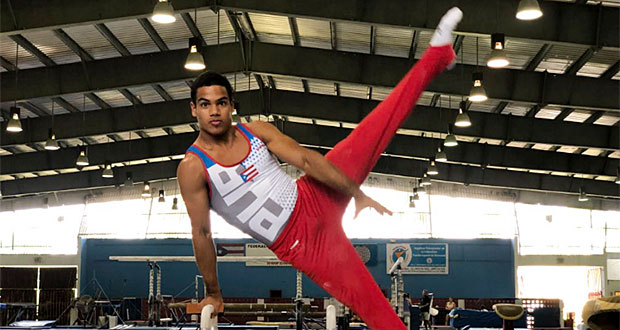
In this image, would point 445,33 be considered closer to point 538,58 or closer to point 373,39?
point 373,39

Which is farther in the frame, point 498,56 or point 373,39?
point 373,39

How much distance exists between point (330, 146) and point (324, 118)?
327cm

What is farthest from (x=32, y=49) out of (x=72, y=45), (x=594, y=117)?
(x=594, y=117)

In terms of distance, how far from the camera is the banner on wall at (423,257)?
2525 centimetres

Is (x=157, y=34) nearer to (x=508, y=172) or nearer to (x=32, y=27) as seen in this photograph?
(x=32, y=27)

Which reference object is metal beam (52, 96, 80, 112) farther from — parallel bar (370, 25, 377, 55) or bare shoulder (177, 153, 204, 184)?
bare shoulder (177, 153, 204, 184)

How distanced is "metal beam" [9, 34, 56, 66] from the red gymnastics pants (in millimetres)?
11983

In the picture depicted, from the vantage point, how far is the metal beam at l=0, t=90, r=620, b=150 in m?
16.7

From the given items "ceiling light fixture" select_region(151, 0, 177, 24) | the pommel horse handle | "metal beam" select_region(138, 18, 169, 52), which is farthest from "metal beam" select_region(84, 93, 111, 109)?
the pommel horse handle

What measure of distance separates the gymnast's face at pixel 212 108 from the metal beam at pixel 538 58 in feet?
37.4

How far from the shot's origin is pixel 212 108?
2.94 meters

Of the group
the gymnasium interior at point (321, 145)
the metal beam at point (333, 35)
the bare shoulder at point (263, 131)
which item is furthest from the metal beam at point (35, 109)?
the bare shoulder at point (263, 131)

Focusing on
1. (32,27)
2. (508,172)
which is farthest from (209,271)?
(508,172)

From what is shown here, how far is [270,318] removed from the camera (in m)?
22.2
